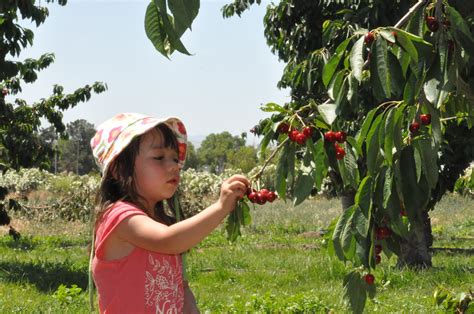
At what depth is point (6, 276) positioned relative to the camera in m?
7.41

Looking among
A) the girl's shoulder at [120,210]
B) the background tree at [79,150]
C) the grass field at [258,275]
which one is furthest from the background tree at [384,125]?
the background tree at [79,150]

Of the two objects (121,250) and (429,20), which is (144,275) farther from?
(429,20)

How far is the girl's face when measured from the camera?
2146mm

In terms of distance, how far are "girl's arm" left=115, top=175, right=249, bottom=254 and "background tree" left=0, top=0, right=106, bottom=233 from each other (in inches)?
187

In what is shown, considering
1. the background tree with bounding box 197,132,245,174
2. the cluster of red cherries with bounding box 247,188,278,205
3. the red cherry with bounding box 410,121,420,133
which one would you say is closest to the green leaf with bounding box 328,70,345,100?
the red cherry with bounding box 410,121,420,133

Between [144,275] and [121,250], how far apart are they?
0.10 metres

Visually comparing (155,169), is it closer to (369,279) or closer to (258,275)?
(369,279)

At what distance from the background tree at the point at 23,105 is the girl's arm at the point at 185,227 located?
4.76m

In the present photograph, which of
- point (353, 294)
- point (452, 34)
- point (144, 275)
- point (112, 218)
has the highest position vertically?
point (452, 34)

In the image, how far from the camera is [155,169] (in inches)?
85.4

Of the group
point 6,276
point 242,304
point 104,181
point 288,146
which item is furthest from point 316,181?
point 6,276

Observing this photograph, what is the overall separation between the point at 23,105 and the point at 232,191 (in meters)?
9.33

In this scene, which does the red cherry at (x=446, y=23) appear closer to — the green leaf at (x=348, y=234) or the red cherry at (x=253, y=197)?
the green leaf at (x=348, y=234)

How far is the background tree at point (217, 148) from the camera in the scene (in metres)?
89.1
